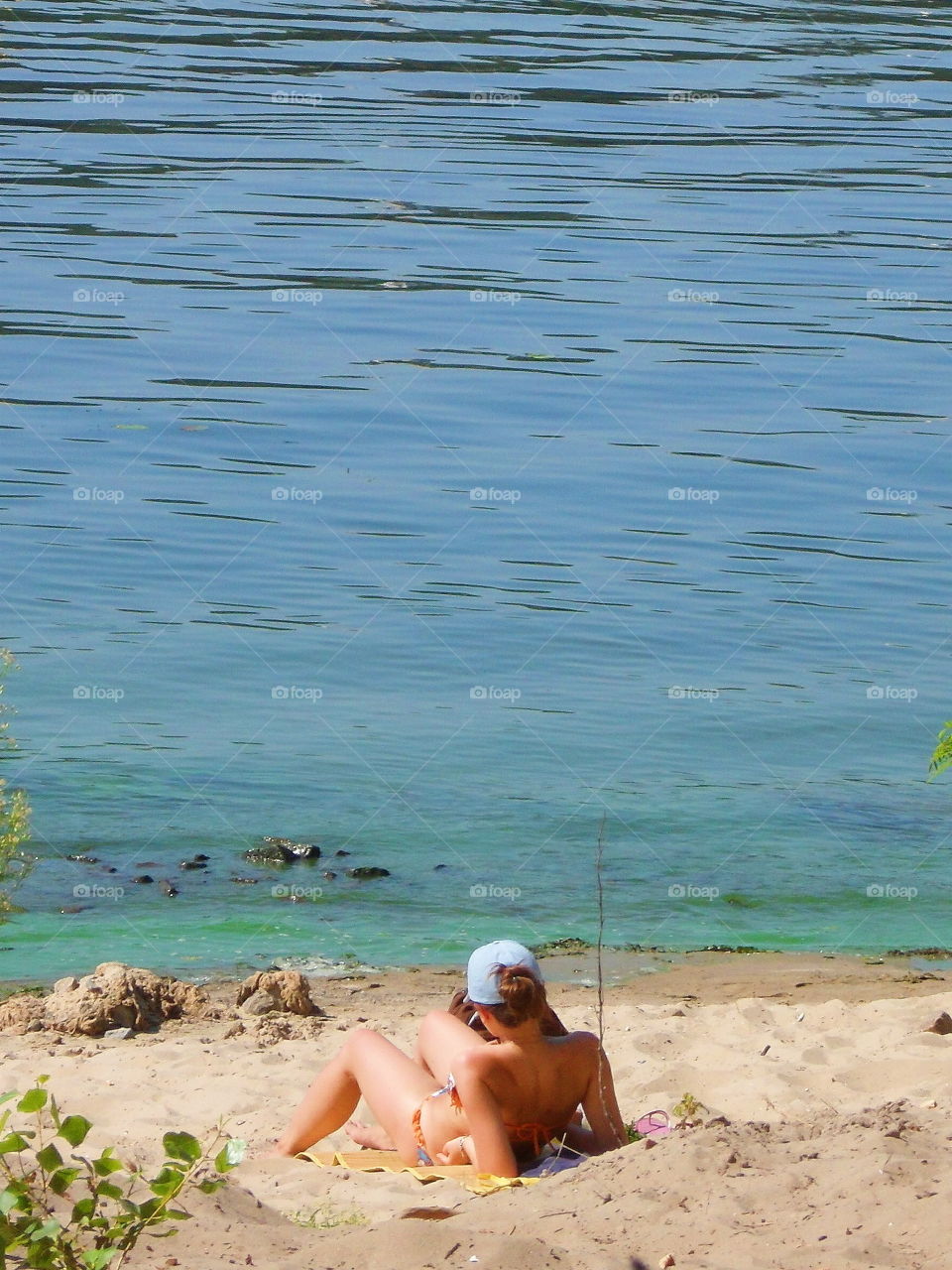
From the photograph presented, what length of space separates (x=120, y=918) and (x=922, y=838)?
4.41 meters

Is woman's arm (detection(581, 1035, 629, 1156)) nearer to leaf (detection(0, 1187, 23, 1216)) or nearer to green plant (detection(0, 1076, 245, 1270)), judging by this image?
green plant (detection(0, 1076, 245, 1270))

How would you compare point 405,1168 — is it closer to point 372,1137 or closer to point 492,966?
point 372,1137

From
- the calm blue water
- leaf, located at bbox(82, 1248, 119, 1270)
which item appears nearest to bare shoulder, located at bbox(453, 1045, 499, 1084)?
leaf, located at bbox(82, 1248, 119, 1270)

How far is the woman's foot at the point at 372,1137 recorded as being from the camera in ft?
19.9

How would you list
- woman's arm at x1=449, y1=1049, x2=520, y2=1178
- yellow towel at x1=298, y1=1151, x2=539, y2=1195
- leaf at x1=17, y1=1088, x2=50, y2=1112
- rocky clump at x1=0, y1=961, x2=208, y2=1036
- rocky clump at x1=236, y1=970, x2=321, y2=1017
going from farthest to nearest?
rocky clump at x1=236, y1=970, x2=321, y2=1017 → rocky clump at x1=0, y1=961, x2=208, y2=1036 → woman's arm at x1=449, y1=1049, x2=520, y2=1178 → yellow towel at x1=298, y1=1151, x2=539, y2=1195 → leaf at x1=17, y1=1088, x2=50, y2=1112

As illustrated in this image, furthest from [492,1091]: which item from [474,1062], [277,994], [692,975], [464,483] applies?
[464,483]

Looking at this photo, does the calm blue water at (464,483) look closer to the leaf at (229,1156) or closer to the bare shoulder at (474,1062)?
the bare shoulder at (474,1062)

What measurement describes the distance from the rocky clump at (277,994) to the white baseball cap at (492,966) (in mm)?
1934

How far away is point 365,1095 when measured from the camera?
6098 mm

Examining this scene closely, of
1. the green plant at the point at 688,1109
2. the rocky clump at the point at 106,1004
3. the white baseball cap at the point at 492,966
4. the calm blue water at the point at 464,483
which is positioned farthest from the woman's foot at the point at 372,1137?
the calm blue water at the point at 464,483

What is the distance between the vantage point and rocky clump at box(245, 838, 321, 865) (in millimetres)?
9617

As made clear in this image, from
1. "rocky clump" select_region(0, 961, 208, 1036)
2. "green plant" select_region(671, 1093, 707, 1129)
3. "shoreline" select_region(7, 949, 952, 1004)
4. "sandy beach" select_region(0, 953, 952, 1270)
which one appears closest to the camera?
"sandy beach" select_region(0, 953, 952, 1270)

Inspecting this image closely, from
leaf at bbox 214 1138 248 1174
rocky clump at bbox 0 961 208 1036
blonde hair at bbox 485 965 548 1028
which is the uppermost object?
leaf at bbox 214 1138 248 1174

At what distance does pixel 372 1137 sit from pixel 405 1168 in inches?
14.2
